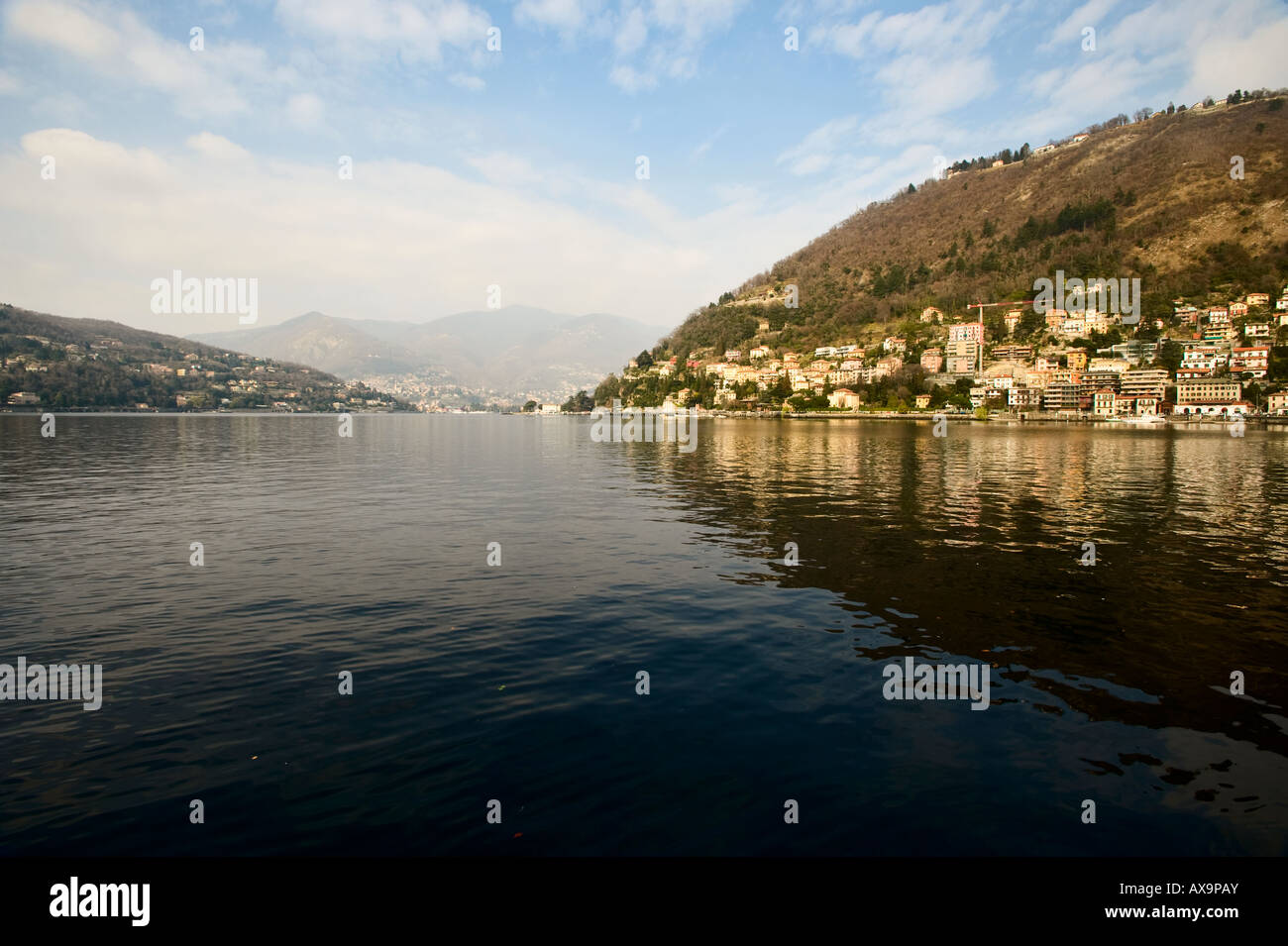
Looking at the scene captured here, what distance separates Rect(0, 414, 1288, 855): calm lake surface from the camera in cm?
799

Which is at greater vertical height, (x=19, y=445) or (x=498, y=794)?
(x=19, y=445)

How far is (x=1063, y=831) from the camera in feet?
26.1

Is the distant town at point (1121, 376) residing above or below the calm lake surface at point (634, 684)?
above

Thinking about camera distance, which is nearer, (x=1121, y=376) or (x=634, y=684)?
(x=634, y=684)

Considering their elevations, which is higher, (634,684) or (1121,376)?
(1121,376)

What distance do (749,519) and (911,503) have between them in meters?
9.69

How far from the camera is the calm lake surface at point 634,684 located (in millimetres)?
7992

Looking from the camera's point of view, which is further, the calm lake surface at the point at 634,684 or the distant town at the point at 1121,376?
the distant town at the point at 1121,376

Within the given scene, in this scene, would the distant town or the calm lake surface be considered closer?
the calm lake surface

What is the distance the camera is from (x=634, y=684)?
39.6ft

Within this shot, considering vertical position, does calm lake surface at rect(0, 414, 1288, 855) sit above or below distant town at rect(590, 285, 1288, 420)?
below
